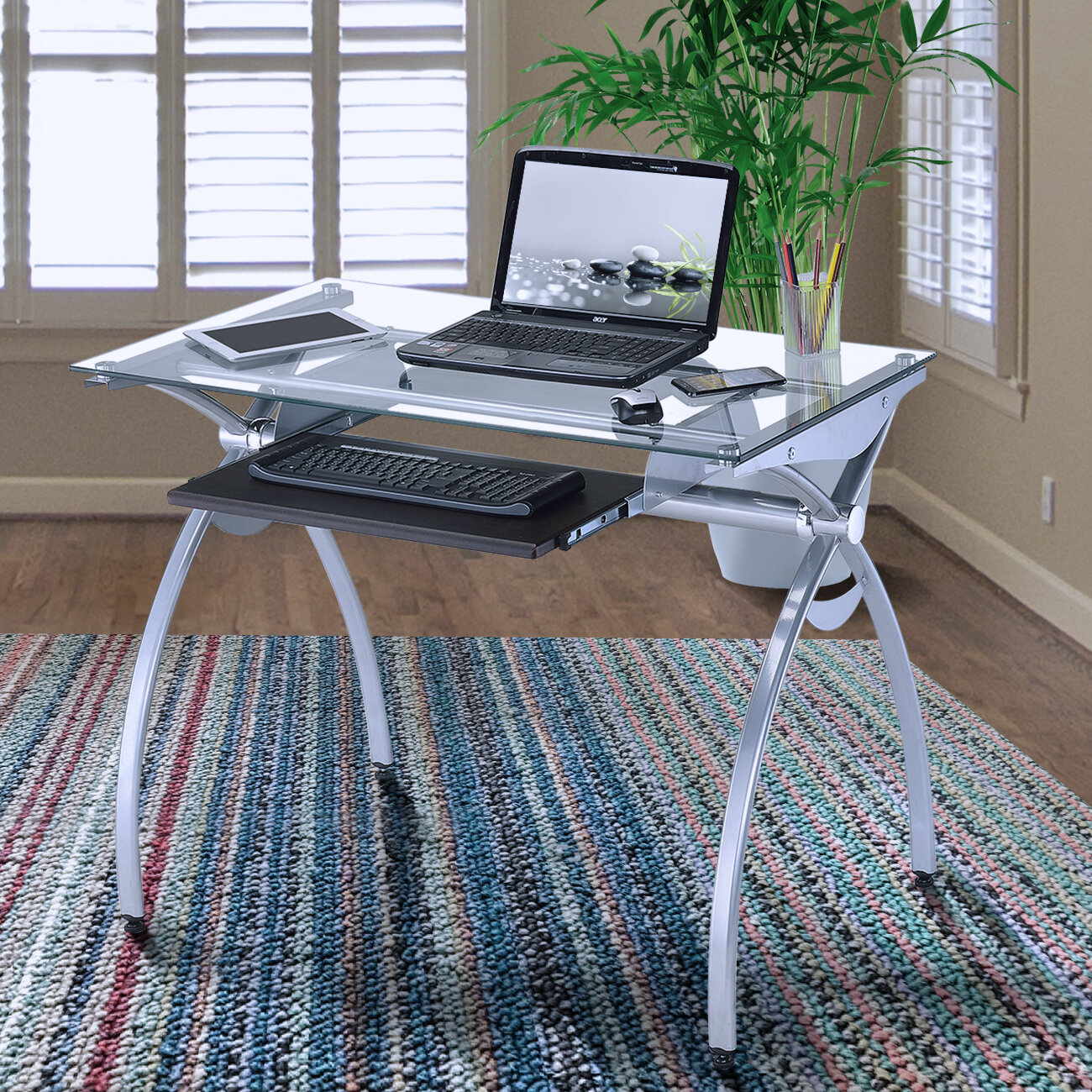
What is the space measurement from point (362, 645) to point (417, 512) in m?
0.76

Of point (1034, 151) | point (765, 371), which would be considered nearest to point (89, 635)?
point (765, 371)

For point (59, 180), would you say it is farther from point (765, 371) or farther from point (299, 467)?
point (765, 371)

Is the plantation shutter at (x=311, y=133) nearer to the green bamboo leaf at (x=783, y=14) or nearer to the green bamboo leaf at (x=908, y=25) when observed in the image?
the green bamboo leaf at (x=783, y=14)

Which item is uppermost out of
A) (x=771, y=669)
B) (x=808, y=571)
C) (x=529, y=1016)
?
(x=808, y=571)

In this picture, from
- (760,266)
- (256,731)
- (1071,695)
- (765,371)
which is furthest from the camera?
(760,266)

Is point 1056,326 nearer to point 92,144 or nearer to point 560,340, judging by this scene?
point 560,340

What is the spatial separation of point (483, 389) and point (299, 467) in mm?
303

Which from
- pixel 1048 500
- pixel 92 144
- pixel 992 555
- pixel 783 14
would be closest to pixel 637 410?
pixel 783 14

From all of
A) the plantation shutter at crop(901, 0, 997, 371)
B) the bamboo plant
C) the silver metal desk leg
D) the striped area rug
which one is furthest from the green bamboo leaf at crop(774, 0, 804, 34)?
the silver metal desk leg

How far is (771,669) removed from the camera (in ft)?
5.57

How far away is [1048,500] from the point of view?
336 cm

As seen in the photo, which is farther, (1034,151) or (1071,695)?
(1034,151)

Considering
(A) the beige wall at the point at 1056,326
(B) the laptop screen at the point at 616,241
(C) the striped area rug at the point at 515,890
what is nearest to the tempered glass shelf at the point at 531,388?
(B) the laptop screen at the point at 616,241

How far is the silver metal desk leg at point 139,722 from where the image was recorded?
193cm
